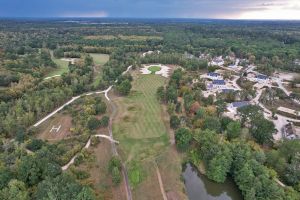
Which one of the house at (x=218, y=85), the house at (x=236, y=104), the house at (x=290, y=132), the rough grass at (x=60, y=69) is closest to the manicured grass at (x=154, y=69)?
the house at (x=218, y=85)

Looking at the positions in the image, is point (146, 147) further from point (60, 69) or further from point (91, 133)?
point (60, 69)

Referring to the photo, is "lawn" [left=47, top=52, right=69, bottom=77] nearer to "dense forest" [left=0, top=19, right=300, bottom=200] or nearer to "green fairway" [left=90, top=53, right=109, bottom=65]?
"dense forest" [left=0, top=19, right=300, bottom=200]

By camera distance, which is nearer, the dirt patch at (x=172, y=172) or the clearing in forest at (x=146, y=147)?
the dirt patch at (x=172, y=172)

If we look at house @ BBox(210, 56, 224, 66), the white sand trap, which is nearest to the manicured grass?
the white sand trap

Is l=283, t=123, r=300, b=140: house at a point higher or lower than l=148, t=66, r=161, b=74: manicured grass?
lower

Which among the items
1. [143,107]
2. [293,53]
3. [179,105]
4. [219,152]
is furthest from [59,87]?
[293,53]

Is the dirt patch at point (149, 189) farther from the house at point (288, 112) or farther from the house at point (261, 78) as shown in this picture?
the house at point (261, 78)

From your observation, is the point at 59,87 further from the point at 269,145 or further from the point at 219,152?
the point at 269,145
